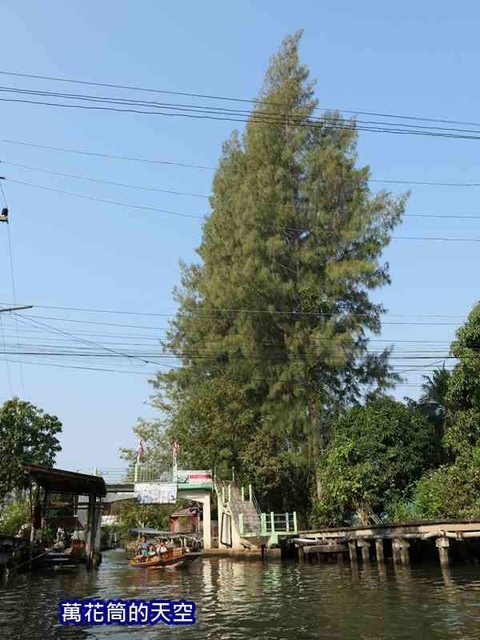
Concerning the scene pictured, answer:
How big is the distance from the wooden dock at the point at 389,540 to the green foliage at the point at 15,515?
77.5ft

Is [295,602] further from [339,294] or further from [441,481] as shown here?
[339,294]

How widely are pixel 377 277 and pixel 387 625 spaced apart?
23.5m

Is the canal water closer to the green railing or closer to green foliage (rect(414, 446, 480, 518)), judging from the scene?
green foliage (rect(414, 446, 480, 518))

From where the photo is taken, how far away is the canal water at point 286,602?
36.0 ft

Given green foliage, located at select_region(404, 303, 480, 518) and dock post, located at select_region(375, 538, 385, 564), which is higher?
green foliage, located at select_region(404, 303, 480, 518)

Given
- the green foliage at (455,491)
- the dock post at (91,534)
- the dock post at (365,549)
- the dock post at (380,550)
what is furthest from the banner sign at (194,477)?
the green foliage at (455,491)

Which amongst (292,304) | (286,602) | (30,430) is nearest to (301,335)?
(292,304)

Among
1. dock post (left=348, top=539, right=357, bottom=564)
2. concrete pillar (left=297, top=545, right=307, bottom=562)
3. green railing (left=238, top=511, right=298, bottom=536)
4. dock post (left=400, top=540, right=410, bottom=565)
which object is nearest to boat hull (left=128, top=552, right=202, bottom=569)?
concrete pillar (left=297, top=545, right=307, bottom=562)

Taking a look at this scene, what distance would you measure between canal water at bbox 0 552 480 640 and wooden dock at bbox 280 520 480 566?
0.98 m

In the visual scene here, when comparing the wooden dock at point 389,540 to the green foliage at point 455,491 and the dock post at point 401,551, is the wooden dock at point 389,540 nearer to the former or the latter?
the dock post at point 401,551

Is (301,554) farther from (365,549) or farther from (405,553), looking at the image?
(405,553)

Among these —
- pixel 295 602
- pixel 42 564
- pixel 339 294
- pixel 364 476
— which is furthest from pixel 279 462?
pixel 295 602

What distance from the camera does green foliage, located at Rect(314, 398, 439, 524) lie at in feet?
87.9

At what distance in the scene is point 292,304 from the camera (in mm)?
33094
